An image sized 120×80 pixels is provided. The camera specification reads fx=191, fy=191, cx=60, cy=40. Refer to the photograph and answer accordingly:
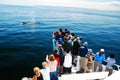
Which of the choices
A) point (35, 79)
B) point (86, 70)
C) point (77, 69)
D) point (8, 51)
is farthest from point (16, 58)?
point (35, 79)

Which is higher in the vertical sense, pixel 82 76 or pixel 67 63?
pixel 67 63

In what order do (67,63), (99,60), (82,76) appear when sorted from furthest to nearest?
1. (99,60)
2. (67,63)
3. (82,76)

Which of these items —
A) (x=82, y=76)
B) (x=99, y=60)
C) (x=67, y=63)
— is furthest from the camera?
(x=99, y=60)

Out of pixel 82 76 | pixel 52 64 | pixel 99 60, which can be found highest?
pixel 52 64

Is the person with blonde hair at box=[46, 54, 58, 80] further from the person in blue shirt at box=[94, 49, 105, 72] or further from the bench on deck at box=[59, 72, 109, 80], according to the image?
the person in blue shirt at box=[94, 49, 105, 72]

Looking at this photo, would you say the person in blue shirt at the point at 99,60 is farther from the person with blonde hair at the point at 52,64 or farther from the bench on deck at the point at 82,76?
the person with blonde hair at the point at 52,64

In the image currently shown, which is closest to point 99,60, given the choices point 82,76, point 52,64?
point 82,76

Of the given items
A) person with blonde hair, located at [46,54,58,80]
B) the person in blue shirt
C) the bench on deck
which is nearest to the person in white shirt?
person with blonde hair, located at [46,54,58,80]

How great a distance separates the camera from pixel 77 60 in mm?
15352

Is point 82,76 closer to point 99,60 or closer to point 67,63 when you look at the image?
point 67,63

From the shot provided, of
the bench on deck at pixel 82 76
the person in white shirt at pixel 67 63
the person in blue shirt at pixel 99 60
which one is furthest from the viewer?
the person in blue shirt at pixel 99 60

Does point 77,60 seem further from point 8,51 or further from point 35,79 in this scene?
point 8,51

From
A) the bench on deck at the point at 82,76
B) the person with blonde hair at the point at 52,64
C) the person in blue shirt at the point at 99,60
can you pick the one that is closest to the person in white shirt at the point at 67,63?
the person with blonde hair at the point at 52,64

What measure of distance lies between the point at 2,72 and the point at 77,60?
A: 7.60 meters
